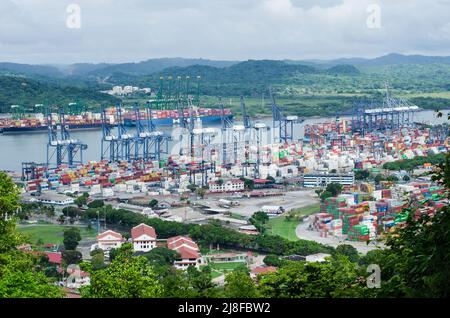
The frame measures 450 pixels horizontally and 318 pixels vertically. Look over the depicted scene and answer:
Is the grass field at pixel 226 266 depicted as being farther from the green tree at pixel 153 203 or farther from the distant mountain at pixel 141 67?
the distant mountain at pixel 141 67

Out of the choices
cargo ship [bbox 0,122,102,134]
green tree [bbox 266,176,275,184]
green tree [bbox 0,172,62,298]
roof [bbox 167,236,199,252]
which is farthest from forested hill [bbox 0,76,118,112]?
green tree [bbox 0,172,62,298]

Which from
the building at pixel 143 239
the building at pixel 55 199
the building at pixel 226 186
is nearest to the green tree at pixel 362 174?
the building at pixel 226 186

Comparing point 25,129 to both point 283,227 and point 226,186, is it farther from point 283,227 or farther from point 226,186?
point 283,227

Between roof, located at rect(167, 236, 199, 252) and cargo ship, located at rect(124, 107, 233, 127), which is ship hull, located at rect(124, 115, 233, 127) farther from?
roof, located at rect(167, 236, 199, 252)

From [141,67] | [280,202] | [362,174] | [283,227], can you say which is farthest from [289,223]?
[141,67]

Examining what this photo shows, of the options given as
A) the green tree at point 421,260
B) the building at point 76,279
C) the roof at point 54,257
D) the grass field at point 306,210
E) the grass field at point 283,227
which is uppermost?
the green tree at point 421,260
